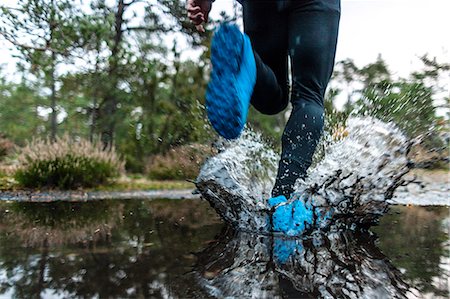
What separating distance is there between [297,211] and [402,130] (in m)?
0.49

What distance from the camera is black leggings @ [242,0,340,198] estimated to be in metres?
1.37

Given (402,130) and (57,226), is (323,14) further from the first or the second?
(57,226)

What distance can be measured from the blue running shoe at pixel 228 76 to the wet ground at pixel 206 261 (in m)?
0.36

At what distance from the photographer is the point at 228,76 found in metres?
1.19

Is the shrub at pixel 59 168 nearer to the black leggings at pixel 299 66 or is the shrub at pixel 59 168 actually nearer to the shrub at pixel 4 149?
the shrub at pixel 4 149

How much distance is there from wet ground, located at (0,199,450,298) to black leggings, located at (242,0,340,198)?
0.26m

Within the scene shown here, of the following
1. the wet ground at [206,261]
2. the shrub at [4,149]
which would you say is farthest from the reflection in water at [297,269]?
the shrub at [4,149]

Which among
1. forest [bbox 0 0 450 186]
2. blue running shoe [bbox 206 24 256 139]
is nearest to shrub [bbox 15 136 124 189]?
forest [bbox 0 0 450 186]

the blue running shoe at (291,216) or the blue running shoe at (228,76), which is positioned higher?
the blue running shoe at (228,76)

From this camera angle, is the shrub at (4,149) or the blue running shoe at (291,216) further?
the shrub at (4,149)

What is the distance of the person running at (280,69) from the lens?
1.20 metres

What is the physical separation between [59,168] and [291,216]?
319 cm

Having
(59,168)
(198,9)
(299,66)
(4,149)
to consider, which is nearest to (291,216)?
(299,66)

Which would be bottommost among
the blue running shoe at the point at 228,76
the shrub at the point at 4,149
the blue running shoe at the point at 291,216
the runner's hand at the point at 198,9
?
the blue running shoe at the point at 291,216
